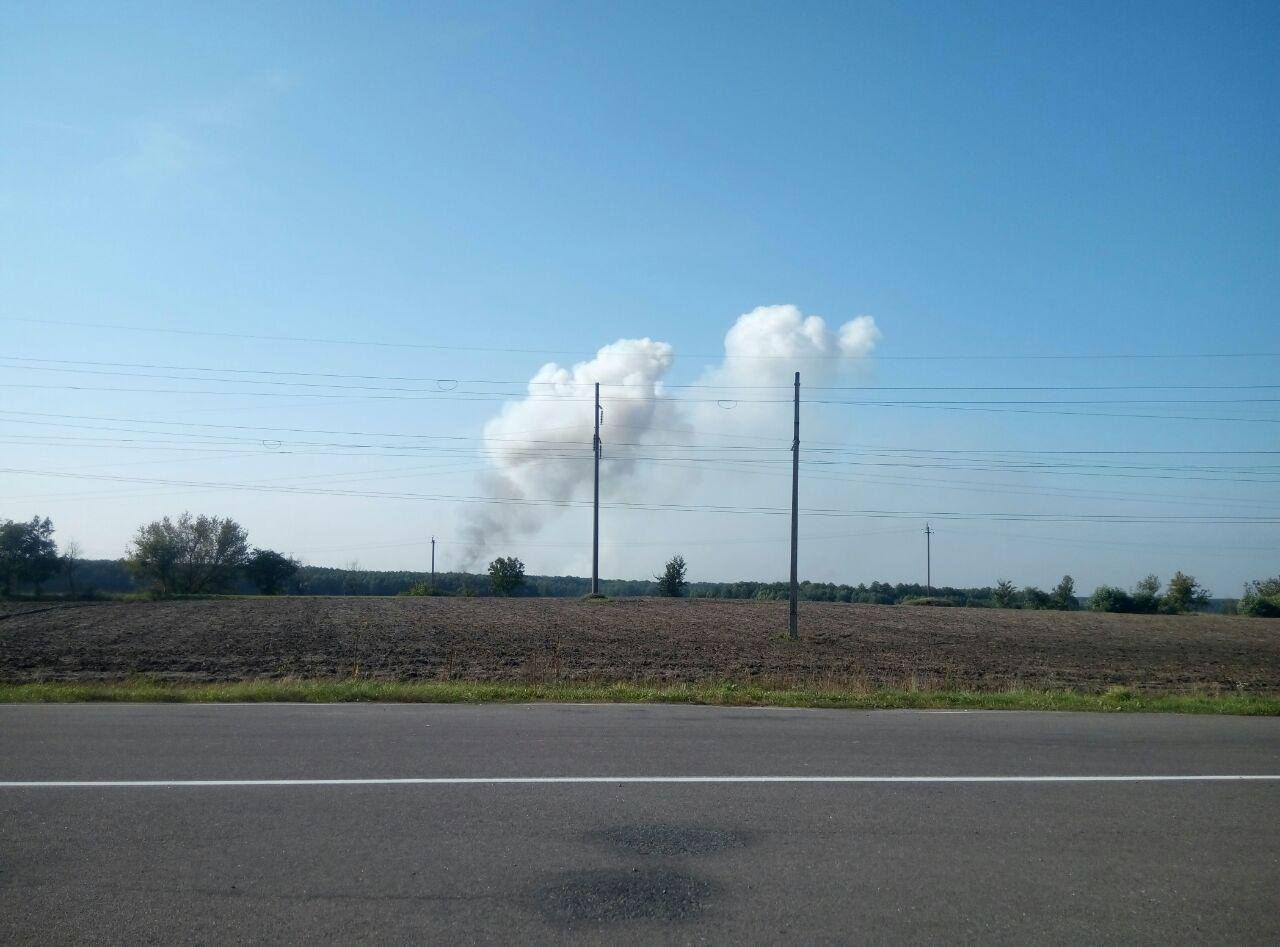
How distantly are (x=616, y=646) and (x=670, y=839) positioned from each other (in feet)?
89.7

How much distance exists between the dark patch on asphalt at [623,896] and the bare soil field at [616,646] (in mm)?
13875

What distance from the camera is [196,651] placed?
30578mm

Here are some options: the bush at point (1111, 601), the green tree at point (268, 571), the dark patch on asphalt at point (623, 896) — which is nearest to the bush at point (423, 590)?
the green tree at point (268, 571)

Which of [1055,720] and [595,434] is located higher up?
[595,434]

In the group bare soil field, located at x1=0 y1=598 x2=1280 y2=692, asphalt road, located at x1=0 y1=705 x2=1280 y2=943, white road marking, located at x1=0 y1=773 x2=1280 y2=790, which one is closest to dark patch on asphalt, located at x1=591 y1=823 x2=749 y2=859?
asphalt road, located at x1=0 y1=705 x2=1280 y2=943

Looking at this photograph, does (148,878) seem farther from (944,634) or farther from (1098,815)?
(944,634)

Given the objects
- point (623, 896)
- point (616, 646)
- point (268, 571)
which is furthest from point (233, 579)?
point (623, 896)

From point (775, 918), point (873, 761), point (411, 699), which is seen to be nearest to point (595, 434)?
point (411, 699)

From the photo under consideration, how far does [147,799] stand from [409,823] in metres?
2.28

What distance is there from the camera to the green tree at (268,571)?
9094cm

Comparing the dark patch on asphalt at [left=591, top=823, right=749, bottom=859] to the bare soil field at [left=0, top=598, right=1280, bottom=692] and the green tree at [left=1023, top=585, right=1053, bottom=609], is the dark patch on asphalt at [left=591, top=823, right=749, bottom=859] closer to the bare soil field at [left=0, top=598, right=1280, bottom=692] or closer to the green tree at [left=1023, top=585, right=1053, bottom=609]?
the bare soil field at [left=0, top=598, right=1280, bottom=692]

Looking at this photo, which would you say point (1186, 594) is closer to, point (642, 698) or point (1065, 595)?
point (1065, 595)

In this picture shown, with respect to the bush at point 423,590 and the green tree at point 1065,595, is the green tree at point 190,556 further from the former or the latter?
the green tree at point 1065,595

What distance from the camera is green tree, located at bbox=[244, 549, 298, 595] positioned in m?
90.9
